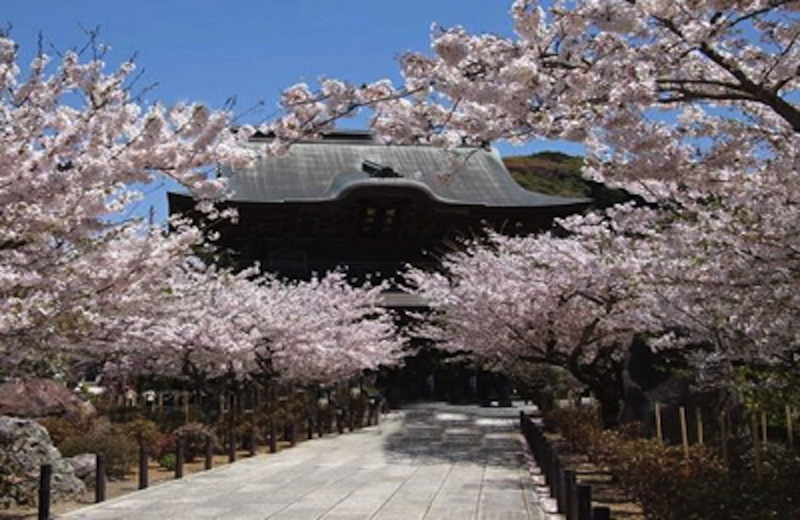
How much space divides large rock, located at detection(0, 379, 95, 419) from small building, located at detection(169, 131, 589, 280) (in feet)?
63.3

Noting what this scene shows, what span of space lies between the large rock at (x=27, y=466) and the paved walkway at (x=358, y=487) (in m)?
0.85

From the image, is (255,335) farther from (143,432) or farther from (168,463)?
(168,463)

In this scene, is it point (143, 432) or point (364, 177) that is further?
point (364, 177)

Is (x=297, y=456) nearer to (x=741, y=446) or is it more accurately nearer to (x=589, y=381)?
(x=589, y=381)

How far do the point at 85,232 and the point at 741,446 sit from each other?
8.55 metres

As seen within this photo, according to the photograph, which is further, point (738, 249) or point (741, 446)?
point (741, 446)

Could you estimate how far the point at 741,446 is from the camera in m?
11.0

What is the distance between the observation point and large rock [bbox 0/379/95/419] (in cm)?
1677

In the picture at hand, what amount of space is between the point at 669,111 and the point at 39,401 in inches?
596

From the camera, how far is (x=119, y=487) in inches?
576

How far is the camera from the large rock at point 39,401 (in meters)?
16.8

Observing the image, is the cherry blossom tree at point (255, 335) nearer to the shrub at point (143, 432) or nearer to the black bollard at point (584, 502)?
the shrub at point (143, 432)

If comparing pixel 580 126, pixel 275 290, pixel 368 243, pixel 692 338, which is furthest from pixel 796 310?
pixel 368 243

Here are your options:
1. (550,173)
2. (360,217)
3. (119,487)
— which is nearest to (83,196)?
(119,487)
